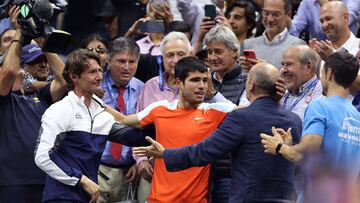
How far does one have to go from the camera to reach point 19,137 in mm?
5543

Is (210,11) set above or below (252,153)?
above

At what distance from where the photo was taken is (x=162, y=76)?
6.59 meters

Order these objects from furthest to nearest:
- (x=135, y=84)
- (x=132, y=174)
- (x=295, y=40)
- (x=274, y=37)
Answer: (x=274, y=37) → (x=295, y=40) → (x=135, y=84) → (x=132, y=174)

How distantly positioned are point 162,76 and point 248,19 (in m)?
1.91

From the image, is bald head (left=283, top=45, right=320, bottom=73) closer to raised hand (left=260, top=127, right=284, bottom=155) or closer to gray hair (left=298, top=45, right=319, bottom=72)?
gray hair (left=298, top=45, right=319, bottom=72)

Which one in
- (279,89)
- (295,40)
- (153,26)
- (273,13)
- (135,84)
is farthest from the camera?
(153,26)

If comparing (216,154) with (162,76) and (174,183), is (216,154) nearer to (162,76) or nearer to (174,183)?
(174,183)

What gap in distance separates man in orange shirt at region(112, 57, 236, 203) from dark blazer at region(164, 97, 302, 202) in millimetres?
469

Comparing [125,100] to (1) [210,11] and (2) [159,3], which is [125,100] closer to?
(1) [210,11]

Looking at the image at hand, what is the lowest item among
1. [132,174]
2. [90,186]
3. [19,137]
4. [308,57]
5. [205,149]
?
[132,174]

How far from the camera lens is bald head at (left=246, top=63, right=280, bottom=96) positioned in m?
4.71

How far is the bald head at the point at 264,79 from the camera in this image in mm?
4707

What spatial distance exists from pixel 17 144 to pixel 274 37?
3181mm

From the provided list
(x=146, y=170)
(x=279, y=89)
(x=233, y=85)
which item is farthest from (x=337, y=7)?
(x=146, y=170)
